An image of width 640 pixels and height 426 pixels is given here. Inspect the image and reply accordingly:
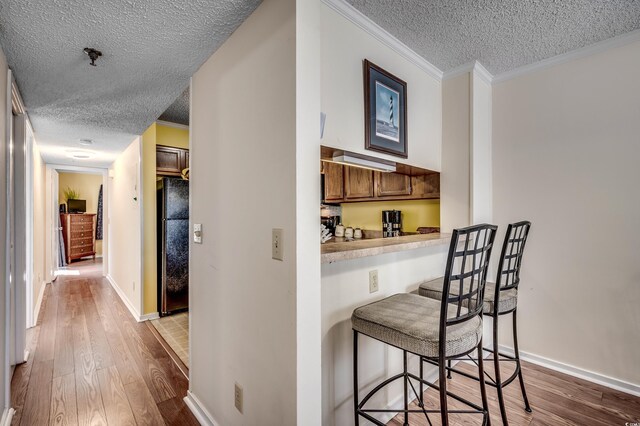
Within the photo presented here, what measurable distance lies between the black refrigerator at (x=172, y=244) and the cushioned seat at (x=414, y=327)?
114 inches

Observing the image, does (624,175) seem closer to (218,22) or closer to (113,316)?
(218,22)

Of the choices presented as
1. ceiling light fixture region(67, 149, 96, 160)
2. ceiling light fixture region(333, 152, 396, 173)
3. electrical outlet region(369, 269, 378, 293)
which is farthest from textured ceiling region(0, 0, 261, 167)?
ceiling light fixture region(67, 149, 96, 160)

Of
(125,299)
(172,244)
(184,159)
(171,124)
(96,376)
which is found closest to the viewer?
(96,376)

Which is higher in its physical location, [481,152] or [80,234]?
[481,152]

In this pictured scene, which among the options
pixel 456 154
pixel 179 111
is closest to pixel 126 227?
pixel 179 111

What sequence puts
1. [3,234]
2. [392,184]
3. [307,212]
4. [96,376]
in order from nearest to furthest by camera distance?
[307,212]
[3,234]
[96,376]
[392,184]

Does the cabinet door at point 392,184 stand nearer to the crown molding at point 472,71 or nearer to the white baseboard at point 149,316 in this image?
the crown molding at point 472,71

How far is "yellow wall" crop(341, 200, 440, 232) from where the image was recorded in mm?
2777

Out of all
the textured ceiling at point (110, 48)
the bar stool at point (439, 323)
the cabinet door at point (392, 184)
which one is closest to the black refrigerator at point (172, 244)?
the textured ceiling at point (110, 48)

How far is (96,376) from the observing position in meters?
2.31

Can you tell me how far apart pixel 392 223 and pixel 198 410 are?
2093mm

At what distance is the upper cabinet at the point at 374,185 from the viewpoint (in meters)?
2.61

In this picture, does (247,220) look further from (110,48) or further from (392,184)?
(392,184)

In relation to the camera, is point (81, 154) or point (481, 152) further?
point (81, 154)
